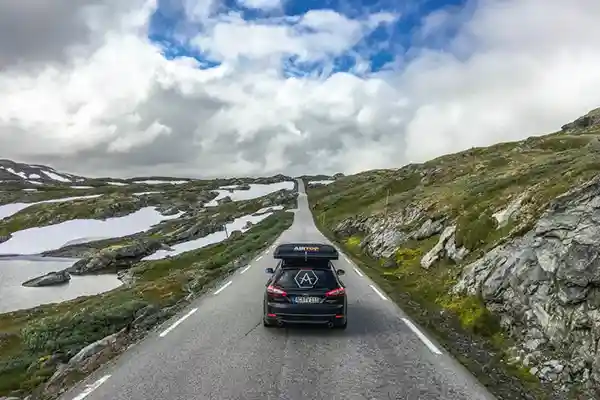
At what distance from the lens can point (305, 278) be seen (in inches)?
526

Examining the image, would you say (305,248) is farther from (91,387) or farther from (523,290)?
(91,387)

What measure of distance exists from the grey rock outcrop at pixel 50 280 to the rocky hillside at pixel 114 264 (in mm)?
127

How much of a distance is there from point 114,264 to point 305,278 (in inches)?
2903

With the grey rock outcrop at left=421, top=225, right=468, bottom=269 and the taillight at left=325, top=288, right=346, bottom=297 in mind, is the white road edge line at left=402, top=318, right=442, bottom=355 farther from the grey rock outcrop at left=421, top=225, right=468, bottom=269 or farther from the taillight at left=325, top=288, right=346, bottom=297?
the grey rock outcrop at left=421, top=225, right=468, bottom=269

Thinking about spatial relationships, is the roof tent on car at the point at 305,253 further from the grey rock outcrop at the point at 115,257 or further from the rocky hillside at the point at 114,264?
the grey rock outcrop at the point at 115,257

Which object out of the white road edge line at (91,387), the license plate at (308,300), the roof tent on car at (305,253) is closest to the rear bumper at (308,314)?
the license plate at (308,300)

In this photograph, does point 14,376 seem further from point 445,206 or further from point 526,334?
point 445,206

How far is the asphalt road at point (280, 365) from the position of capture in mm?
8547

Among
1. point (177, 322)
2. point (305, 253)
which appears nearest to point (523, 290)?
point (305, 253)

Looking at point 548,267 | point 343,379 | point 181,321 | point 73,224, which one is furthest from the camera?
point 73,224

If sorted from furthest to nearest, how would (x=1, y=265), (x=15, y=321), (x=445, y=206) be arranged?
(x=1, y=265), (x=15, y=321), (x=445, y=206)

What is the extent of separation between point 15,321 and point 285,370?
1407 inches

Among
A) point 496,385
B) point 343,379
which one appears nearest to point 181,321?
point 343,379

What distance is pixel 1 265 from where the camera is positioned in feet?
287
